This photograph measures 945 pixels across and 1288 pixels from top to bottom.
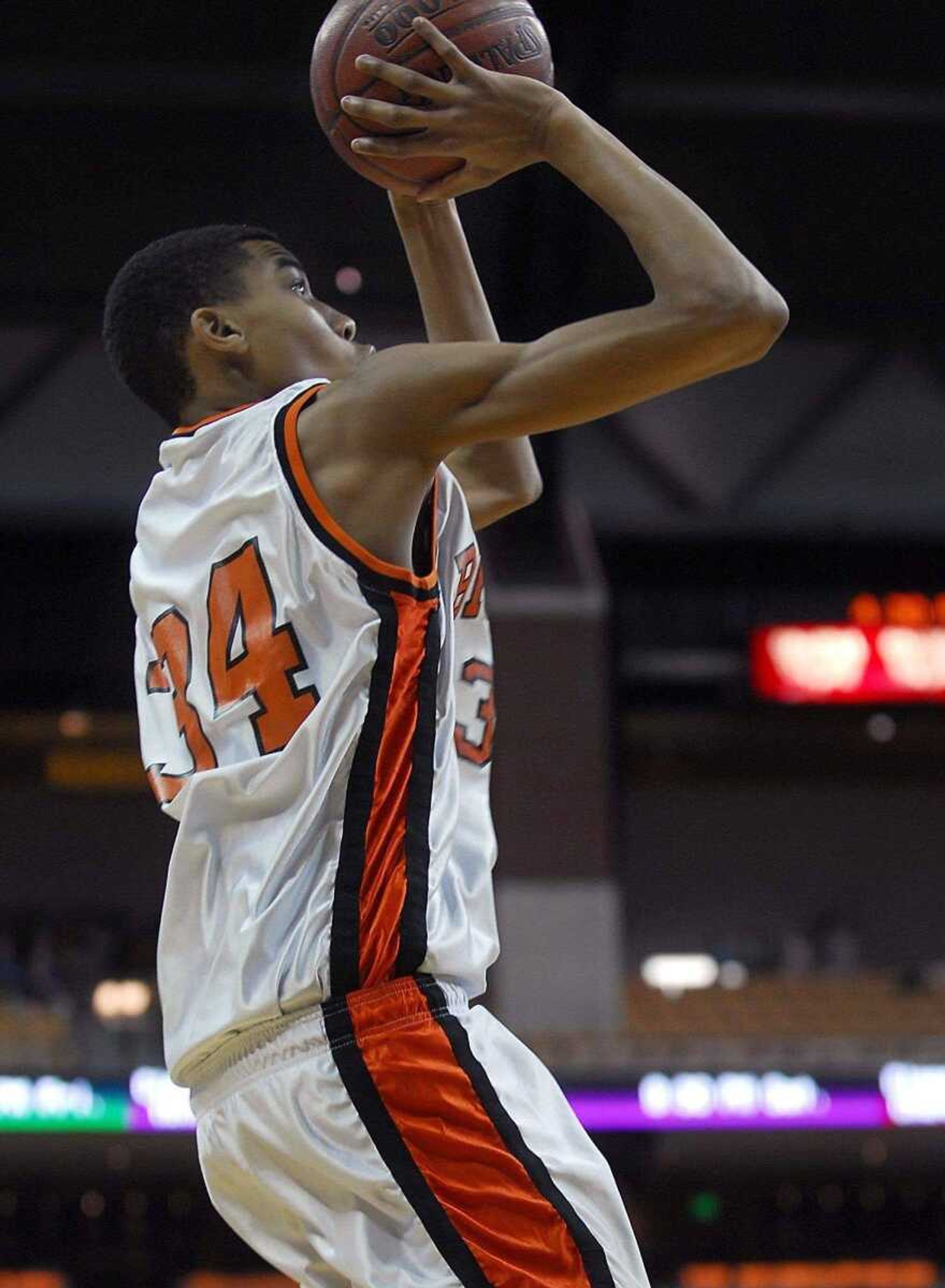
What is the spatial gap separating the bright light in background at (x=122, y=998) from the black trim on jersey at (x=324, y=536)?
1115cm

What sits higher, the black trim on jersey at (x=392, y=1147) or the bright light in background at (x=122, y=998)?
the black trim on jersey at (x=392, y=1147)

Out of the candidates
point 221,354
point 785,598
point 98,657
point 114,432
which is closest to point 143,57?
point 114,432

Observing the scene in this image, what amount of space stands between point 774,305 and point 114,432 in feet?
37.7

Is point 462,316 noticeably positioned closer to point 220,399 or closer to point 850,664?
point 220,399

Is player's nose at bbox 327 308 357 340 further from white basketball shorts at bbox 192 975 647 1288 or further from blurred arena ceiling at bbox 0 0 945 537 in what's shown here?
blurred arena ceiling at bbox 0 0 945 537

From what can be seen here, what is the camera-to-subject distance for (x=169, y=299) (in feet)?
8.06

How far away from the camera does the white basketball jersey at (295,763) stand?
6.80ft

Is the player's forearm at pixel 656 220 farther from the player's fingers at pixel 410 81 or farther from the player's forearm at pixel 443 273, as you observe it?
the player's forearm at pixel 443 273

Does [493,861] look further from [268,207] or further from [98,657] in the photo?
[98,657]

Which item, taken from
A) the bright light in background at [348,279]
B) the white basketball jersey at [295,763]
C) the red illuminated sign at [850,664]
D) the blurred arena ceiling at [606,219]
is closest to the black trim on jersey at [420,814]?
the white basketball jersey at [295,763]

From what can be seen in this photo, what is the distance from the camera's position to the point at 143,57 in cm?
1121

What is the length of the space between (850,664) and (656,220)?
1154 centimetres

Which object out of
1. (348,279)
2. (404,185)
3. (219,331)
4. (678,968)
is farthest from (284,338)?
(678,968)

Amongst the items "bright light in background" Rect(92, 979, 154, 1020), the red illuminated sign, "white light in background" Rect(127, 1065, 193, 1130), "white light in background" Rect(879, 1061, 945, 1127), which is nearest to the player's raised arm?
"white light in background" Rect(127, 1065, 193, 1130)
